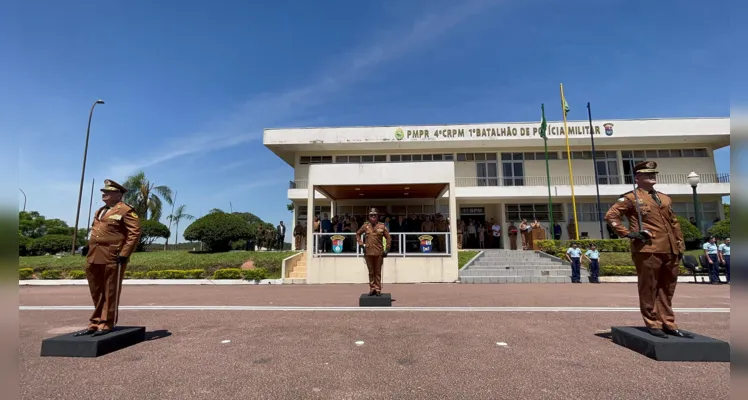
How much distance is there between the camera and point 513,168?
2580 centimetres

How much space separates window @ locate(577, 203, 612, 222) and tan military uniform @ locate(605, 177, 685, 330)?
2296 centimetres

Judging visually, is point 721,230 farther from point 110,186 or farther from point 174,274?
point 174,274

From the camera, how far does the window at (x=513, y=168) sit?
25.5 metres

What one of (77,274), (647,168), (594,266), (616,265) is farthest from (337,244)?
(77,274)

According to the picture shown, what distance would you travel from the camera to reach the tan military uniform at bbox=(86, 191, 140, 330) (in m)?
4.57

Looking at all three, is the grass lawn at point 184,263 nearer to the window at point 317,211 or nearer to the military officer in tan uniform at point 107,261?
the window at point 317,211

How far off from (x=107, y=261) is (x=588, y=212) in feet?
90.0

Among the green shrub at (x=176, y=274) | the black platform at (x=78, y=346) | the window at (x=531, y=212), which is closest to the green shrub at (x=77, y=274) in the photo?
the green shrub at (x=176, y=274)

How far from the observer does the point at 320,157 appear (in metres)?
26.5

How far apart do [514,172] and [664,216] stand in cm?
2246

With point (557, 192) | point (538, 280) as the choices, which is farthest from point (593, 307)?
point (557, 192)

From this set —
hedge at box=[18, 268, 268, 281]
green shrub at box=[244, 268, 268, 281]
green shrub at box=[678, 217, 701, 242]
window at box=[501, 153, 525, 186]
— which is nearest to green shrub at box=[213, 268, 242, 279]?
hedge at box=[18, 268, 268, 281]

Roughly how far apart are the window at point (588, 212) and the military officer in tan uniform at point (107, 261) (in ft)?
87.1

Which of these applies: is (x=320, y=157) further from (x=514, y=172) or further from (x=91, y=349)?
(x=91, y=349)
